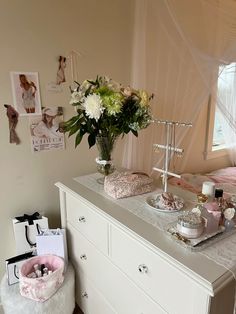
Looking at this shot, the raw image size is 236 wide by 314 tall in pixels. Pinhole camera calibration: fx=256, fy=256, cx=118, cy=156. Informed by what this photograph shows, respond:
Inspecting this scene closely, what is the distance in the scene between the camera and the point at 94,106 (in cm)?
117

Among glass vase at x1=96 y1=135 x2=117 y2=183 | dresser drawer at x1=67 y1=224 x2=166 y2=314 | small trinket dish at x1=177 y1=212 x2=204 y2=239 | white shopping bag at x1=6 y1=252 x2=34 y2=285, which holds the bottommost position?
white shopping bag at x1=6 y1=252 x2=34 y2=285

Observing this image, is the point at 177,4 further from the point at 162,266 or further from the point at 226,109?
the point at 162,266

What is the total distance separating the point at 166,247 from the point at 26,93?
1195mm

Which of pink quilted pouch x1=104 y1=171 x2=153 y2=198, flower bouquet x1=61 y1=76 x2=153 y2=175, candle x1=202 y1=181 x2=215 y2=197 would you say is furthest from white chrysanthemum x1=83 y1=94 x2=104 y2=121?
candle x1=202 y1=181 x2=215 y2=197

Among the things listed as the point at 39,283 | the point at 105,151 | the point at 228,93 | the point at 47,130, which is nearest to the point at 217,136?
the point at 228,93

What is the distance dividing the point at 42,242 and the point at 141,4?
5.40 ft

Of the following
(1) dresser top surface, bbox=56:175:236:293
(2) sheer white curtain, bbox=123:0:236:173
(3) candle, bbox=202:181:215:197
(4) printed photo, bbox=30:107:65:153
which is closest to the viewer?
(1) dresser top surface, bbox=56:175:236:293

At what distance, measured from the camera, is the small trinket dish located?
89cm

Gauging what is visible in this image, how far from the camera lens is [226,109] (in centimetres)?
204

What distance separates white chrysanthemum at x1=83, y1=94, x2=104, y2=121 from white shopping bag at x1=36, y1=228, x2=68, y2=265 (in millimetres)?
741

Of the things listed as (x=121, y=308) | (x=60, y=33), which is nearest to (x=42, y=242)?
(x=121, y=308)

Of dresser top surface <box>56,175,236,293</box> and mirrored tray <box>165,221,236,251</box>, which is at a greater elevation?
mirrored tray <box>165,221,236,251</box>

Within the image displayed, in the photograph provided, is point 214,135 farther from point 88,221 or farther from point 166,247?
point 166,247

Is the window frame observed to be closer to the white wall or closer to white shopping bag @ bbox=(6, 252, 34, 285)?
the white wall
